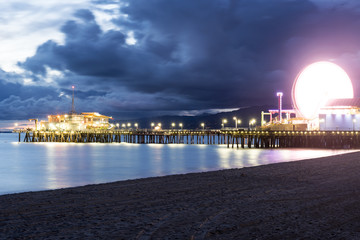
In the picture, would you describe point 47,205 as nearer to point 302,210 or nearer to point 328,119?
point 302,210

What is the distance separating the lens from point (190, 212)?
422 inches

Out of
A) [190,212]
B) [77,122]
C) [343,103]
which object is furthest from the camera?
[77,122]

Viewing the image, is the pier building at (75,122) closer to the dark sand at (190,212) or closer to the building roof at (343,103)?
the building roof at (343,103)

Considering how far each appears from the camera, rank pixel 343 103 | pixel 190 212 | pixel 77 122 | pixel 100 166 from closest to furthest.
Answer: pixel 190 212 → pixel 100 166 → pixel 343 103 → pixel 77 122

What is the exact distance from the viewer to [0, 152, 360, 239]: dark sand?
27.8ft

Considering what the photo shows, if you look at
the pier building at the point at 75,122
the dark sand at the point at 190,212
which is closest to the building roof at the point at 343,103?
the dark sand at the point at 190,212

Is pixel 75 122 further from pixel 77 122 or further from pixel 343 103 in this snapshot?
pixel 343 103

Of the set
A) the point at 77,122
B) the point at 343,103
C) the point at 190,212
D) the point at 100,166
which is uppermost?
the point at 343,103

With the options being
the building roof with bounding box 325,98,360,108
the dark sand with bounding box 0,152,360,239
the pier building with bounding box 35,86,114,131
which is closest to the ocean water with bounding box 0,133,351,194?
the dark sand with bounding box 0,152,360,239

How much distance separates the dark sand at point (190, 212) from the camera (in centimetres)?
846

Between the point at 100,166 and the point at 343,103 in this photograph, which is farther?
the point at 343,103

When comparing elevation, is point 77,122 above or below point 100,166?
above

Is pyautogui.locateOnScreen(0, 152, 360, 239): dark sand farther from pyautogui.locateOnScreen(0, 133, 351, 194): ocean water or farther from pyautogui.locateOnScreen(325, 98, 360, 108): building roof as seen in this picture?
pyautogui.locateOnScreen(325, 98, 360, 108): building roof

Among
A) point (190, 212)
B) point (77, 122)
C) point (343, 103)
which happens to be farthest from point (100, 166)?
point (77, 122)
